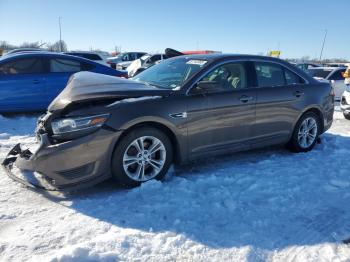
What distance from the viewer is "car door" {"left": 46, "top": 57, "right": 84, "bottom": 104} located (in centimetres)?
855

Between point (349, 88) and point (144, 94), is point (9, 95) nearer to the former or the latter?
point (144, 94)

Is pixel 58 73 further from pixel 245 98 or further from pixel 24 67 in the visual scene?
pixel 245 98

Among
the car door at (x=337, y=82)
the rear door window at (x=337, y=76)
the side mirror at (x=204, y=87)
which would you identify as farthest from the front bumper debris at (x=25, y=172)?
the rear door window at (x=337, y=76)

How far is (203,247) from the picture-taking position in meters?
3.11

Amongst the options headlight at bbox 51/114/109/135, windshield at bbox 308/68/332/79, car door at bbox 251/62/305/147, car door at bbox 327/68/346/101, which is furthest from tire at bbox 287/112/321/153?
windshield at bbox 308/68/332/79

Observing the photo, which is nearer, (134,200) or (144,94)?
(134,200)

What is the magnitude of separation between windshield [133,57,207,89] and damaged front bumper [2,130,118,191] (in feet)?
4.07

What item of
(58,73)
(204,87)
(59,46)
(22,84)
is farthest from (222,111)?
(59,46)

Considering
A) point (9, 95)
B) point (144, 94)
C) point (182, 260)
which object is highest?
point (144, 94)

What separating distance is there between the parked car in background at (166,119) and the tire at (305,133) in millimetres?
17

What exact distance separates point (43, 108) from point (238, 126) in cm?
533

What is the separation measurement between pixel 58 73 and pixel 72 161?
5.48 meters

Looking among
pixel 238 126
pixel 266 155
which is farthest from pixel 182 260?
pixel 266 155

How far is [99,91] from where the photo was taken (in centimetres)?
411
